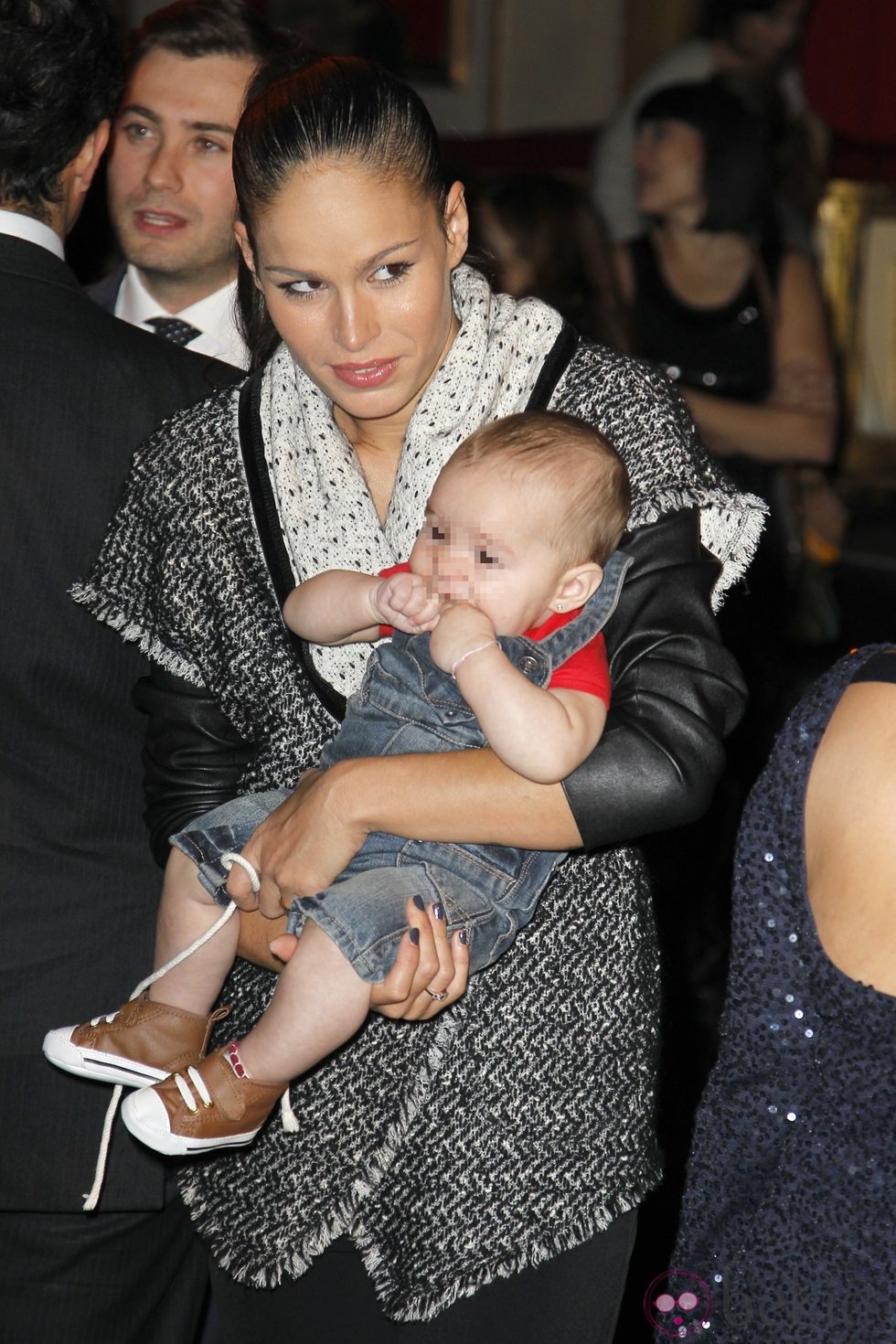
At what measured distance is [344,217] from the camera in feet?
5.31

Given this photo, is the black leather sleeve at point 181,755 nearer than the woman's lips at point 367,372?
No

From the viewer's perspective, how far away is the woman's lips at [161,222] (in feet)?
8.90

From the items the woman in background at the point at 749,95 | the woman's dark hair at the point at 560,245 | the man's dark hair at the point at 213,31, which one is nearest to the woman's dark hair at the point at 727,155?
the woman's dark hair at the point at 560,245

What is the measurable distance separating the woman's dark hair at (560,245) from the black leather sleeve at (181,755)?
2678 mm

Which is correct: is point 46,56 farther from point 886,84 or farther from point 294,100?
point 886,84

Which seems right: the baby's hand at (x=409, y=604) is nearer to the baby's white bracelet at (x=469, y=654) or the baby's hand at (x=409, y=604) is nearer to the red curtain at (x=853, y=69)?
the baby's white bracelet at (x=469, y=654)

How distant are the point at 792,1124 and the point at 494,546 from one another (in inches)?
25.0

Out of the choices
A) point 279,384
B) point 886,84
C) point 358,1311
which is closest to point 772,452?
point 279,384

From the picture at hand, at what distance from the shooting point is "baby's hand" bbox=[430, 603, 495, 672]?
1.53 meters

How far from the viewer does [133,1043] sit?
1726mm

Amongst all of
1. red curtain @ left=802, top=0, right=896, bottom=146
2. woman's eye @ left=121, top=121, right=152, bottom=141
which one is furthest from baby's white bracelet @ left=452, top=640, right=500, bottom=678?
red curtain @ left=802, top=0, right=896, bottom=146

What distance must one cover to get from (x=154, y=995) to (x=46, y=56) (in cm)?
114

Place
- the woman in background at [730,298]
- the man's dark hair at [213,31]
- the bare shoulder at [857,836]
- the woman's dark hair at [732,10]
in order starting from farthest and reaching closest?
1. the woman's dark hair at [732,10]
2. the woman in background at [730,298]
3. the man's dark hair at [213,31]
4. the bare shoulder at [857,836]

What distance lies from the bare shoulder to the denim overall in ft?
0.98
